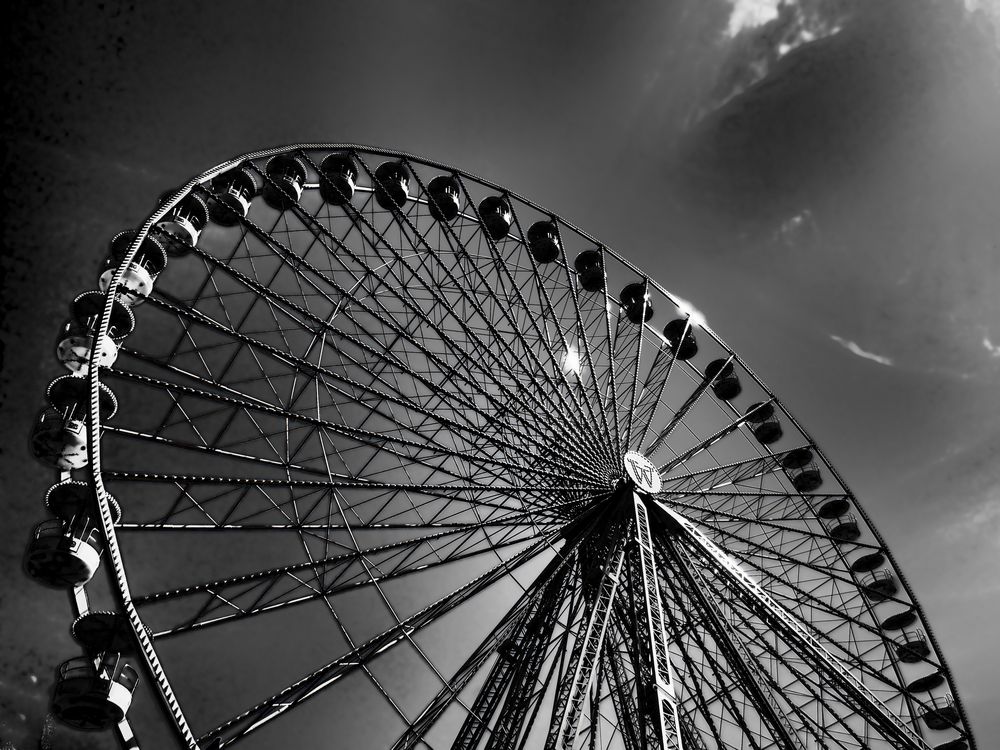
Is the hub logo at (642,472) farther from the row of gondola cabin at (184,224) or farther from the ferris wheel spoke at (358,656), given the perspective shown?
the row of gondola cabin at (184,224)

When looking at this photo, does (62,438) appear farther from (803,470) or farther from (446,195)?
(803,470)

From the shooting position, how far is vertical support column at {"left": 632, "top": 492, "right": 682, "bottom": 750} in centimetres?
1065

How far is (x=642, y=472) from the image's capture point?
16922 millimetres

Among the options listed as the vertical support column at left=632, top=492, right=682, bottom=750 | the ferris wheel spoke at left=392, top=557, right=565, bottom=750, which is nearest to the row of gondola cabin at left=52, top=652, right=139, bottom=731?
the ferris wheel spoke at left=392, top=557, right=565, bottom=750

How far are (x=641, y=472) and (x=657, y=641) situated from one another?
16.7 feet

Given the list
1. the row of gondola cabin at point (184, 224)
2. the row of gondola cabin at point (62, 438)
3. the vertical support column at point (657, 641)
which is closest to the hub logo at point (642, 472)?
the vertical support column at point (657, 641)

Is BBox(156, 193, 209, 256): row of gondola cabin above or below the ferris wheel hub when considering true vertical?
above

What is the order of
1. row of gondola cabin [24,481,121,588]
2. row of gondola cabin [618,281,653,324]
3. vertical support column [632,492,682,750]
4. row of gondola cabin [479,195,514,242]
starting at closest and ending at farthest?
1. row of gondola cabin [24,481,121,588]
2. vertical support column [632,492,682,750]
3. row of gondola cabin [479,195,514,242]
4. row of gondola cabin [618,281,653,324]

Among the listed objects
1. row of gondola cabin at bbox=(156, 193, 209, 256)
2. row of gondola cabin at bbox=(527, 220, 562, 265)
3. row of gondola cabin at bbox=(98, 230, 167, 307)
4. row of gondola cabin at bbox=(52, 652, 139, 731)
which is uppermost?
row of gondola cabin at bbox=(527, 220, 562, 265)

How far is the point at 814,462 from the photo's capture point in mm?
22969

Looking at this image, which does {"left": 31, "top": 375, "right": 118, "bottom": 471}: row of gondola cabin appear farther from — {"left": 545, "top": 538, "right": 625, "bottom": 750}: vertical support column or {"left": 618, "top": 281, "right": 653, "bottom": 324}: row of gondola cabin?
{"left": 618, "top": 281, "right": 653, "bottom": 324}: row of gondola cabin

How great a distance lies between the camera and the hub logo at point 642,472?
1605 centimetres

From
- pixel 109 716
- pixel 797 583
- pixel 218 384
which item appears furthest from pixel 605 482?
pixel 109 716

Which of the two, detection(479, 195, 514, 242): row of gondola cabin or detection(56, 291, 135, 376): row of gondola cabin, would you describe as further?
detection(479, 195, 514, 242): row of gondola cabin
